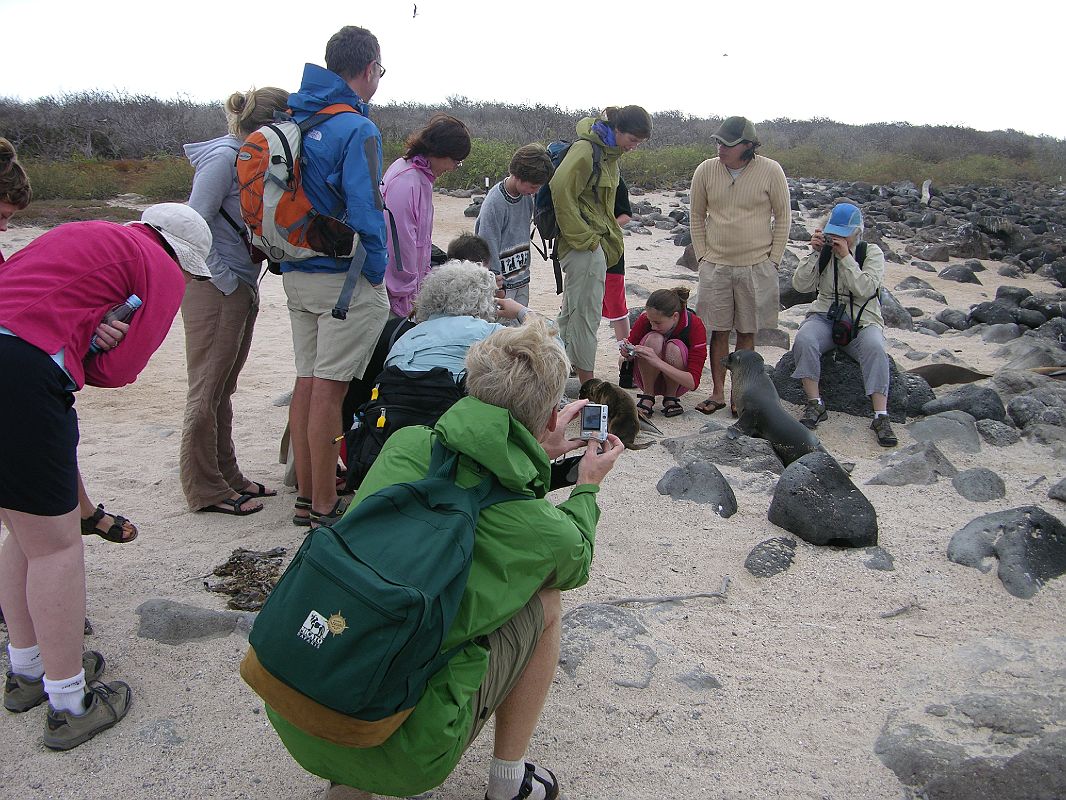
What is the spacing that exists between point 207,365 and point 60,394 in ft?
5.17

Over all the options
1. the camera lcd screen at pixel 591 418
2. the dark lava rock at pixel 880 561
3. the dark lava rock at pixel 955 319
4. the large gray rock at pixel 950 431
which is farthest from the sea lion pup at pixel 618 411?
the dark lava rock at pixel 955 319

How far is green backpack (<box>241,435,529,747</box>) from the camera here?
1751 millimetres

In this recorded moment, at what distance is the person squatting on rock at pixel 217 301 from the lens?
3.68 meters

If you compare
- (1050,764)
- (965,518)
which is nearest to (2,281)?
(1050,764)

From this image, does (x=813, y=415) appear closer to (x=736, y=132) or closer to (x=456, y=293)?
(x=736, y=132)

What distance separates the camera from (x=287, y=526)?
391 centimetres

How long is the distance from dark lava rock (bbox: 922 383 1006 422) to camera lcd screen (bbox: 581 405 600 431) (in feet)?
13.0

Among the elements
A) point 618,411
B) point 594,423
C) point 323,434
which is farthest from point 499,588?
point 618,411

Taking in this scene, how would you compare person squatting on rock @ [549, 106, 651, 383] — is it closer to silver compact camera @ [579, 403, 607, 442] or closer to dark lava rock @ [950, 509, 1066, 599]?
dark lava rock @ [950, 509, 1066, 599]

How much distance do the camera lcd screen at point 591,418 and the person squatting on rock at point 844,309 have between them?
3331mm

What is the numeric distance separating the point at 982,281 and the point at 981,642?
1101 cm

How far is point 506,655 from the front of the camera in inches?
83.0

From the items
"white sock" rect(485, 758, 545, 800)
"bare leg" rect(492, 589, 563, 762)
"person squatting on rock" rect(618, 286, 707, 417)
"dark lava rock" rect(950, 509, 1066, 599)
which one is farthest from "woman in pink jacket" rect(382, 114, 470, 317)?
"dark lava rock" rect(950, 509, 1066, 599)

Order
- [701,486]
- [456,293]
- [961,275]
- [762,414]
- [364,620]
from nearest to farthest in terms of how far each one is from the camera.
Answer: [364,620] < [456,293] < [701,486] < [762,414] < [961,275]
